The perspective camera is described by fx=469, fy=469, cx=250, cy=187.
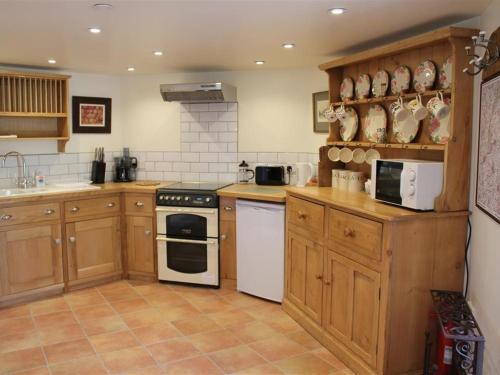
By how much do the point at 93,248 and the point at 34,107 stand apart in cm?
140

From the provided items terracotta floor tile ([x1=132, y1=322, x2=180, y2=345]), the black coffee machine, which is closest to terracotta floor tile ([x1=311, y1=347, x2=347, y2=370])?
terracotta floor tile ([x1=132, y1=322, x2=180, y2=345])

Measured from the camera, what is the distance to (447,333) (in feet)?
6.90

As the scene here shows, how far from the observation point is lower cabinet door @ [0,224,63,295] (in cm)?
380

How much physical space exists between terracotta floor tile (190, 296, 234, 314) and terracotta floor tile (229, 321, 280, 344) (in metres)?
0.35

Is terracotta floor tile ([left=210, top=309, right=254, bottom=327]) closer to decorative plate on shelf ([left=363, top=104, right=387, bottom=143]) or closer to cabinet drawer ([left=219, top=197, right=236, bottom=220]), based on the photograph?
cabinet drawer ([left=219, top=197, right=236, bottom=220])

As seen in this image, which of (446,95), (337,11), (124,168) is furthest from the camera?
(124,168)

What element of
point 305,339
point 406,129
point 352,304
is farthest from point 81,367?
point 406,129

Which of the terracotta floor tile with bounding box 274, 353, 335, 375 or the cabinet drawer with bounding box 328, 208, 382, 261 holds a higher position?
the cabinet drawer with bounding box 328, 208, 382, 261

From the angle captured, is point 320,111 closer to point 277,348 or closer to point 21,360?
point 277,348

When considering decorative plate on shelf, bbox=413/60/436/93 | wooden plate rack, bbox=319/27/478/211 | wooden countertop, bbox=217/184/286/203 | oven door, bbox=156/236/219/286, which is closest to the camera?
wooden plate rack, bbox=319/27/478/211

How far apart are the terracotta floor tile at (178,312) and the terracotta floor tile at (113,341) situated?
38 cm

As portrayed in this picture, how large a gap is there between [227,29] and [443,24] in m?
1.27

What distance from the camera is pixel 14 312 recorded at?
3.75m

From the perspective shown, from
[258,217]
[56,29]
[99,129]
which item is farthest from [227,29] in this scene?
[99,129]
